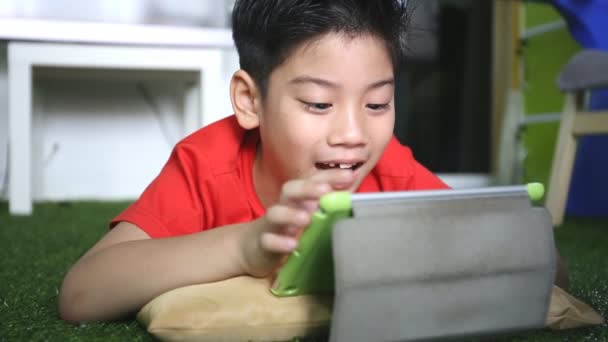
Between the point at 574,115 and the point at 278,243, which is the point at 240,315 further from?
the point at 574,115

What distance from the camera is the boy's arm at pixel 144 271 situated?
66cm

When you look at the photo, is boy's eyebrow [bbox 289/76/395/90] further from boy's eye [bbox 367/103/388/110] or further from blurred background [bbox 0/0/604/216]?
blurred background [bbox 0/0/604/216]

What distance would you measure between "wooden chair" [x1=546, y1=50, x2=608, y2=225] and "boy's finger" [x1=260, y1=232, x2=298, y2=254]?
993 millimetres

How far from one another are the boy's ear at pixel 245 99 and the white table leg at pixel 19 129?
46.8 inches

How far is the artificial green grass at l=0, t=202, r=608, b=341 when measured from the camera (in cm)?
64

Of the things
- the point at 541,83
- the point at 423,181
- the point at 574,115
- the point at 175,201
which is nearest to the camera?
the point at 175,201

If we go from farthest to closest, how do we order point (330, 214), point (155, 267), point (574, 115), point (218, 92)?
point (218, 92) < point (574, 115) < point (155, 267) < point (330, 214)

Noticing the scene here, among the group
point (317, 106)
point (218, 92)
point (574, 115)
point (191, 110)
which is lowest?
point (191, 110)

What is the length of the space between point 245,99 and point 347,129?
0.65 feet

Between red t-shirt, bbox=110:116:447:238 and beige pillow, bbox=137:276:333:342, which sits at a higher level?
red t-shirt, bbox=110:116:447:238

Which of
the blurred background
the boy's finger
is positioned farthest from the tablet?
the blurred background

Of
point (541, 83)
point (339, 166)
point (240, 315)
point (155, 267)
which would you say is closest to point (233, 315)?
point (240, 315)

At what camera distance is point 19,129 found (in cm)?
182

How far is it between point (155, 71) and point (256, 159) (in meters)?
1.22
